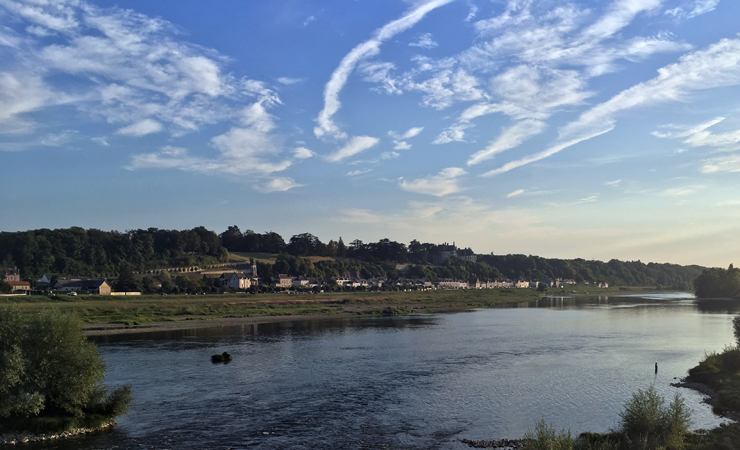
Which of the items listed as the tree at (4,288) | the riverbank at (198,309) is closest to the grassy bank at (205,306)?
the riverbank at (198,309)

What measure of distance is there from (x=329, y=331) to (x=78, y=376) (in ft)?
147

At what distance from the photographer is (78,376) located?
77.2 feet

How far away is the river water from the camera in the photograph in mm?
23719

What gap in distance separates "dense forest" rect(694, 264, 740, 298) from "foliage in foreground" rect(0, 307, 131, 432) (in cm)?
15404

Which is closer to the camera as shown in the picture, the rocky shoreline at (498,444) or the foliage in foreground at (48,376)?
the rocky shoreline at (498,444)

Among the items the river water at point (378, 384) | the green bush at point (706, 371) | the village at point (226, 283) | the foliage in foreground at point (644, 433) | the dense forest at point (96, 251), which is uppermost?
the dense forest at point (96, 251)

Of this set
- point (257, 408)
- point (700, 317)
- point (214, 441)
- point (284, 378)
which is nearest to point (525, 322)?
point (700, 317)

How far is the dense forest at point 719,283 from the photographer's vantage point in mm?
136250

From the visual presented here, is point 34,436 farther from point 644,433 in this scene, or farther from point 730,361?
point 730,361

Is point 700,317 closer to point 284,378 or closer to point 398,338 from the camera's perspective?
point 398,338

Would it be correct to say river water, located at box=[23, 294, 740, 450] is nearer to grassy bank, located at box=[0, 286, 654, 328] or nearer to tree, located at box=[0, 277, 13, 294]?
grassy bank, located at box=[0, 286, 654, 328]

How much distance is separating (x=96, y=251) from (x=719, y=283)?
180207mm

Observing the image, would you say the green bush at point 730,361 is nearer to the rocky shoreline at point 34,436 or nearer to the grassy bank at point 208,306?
the rocky shoreline at point 34,436

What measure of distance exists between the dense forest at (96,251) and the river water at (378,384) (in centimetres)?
9404
